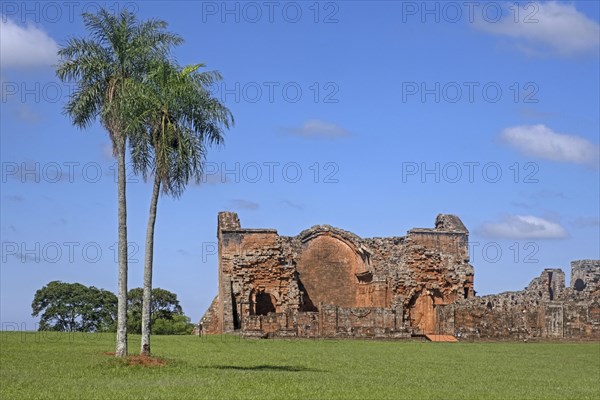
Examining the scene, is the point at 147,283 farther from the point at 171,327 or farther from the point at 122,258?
the point at 171,327

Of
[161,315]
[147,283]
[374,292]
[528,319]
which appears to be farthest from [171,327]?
[147,283]

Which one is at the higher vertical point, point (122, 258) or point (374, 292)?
point (122, 258)

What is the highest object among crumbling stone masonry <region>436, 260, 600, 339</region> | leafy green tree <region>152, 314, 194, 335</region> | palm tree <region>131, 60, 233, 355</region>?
palm tree <region>131, 60, 233, 355</region>

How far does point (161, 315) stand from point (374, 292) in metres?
20.6

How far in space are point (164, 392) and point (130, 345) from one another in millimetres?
15454

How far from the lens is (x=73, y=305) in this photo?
2532 inches

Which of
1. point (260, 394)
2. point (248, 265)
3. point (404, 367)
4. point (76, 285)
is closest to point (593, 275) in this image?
point (248, 265)

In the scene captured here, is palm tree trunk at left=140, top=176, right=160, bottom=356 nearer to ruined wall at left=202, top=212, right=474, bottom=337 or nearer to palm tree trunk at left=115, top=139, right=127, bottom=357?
palm tree trunk at left=115, top=139, right=127, bottom=357

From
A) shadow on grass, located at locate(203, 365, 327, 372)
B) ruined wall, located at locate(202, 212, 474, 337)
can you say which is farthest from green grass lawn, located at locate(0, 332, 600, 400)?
ruined wall, located at locate(202, 212, 474, 337)

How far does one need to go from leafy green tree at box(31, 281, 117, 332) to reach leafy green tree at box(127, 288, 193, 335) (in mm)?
1829

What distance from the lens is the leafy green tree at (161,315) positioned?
206 feet

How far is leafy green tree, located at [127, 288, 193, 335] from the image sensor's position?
206 feet

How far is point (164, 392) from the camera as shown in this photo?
19.7 metres

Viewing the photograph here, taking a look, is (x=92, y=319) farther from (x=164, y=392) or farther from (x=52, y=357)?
(x=164, y=392)
